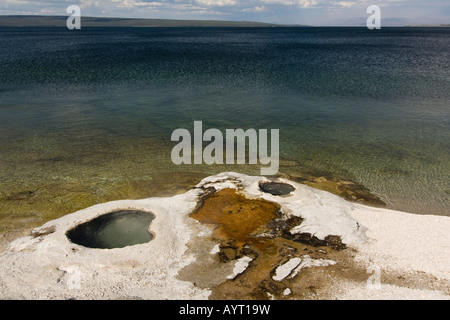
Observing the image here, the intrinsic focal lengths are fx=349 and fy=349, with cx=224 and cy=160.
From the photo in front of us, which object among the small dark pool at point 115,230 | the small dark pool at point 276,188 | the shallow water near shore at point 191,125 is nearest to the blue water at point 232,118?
the shallow water near shore at point 191,125

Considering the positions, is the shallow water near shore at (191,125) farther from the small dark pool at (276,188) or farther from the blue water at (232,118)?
the small dark pool at (276,188)

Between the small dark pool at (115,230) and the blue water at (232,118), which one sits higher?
the blue water at (232,118)

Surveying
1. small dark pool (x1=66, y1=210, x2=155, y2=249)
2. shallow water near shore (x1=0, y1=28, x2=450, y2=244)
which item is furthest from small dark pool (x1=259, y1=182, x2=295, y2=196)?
small dark pool (x1=66, y1=210, x2=155, y2=249)

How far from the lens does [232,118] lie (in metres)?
29.0

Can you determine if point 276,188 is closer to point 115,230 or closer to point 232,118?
point 115,230

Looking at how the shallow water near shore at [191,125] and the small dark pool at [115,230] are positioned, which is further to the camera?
the shallow water near shore at [191,125]

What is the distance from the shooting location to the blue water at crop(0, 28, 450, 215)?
19.3 meters

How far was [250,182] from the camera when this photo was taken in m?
17.1

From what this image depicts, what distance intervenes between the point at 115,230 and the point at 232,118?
687 inches

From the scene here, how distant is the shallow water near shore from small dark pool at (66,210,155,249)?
7.13 feet

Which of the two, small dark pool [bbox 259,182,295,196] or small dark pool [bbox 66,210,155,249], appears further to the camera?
small dark pool [bbox 259,182,295,196]

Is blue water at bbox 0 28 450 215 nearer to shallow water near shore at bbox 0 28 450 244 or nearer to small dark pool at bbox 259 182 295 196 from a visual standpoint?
shallow water near shore at bbox 0 28 450 244

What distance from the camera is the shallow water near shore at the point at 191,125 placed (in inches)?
688

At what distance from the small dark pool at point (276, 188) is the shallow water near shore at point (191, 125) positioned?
2.21 m
